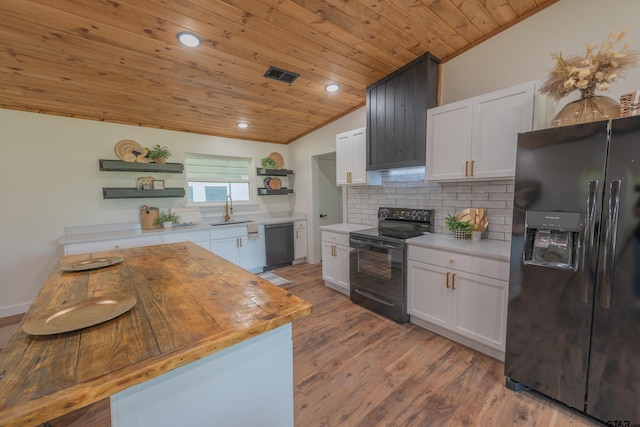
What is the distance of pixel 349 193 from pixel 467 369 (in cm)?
263

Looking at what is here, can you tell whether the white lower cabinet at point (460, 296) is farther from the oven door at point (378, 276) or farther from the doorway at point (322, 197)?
the doorway at point (322, 197)

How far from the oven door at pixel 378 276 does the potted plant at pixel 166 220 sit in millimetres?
2620

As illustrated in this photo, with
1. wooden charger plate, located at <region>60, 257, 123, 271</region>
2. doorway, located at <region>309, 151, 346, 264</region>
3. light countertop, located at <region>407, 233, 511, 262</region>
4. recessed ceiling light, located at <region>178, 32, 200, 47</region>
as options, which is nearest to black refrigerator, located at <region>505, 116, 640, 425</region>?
light countertop, located at <region>407, 233, 511, 262</region>

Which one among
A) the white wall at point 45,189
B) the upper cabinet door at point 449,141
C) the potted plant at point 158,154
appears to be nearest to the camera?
the upper cabinet door at point 449,141

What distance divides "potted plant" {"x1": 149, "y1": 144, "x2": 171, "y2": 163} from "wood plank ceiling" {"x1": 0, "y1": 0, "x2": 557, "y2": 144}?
504mm

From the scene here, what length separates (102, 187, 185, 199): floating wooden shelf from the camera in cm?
337

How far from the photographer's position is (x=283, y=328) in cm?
109

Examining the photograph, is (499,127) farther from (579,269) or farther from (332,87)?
(332,87)

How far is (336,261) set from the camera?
345cm

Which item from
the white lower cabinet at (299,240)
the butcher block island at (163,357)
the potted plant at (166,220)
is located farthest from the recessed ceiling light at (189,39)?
the white lower cabinet at (299,240)

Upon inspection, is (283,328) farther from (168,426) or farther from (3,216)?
(3,216)

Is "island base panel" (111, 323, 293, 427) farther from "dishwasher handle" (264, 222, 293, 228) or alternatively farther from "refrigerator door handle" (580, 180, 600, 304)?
"dishwasher handle" (264, 222, 293, 228)

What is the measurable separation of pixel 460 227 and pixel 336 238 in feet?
4.91

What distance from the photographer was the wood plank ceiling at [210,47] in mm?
1865
